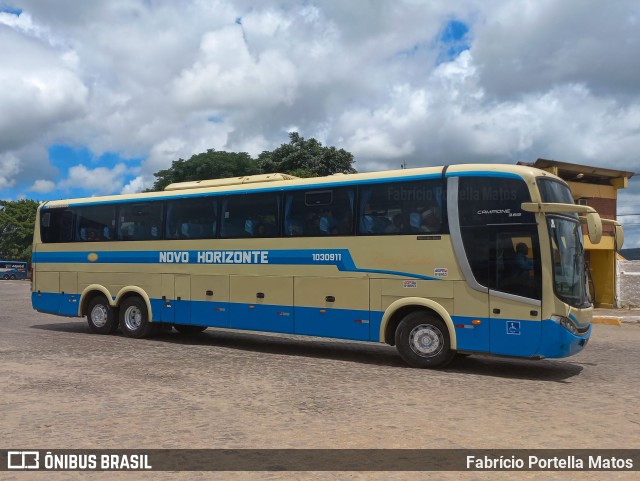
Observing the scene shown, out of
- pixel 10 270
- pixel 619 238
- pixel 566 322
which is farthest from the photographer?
pixel 10 270

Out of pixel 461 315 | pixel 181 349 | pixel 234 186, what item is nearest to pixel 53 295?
pixel 181 349

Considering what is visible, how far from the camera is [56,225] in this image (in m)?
15.5

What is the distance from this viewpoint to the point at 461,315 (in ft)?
32.0

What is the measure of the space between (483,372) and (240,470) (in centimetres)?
603

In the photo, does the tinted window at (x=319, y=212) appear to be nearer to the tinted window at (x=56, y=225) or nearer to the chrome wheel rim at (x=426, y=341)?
the chrome wheel rim at (x=426, y=341)

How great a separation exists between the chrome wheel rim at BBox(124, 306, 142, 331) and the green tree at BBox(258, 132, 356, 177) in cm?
2511

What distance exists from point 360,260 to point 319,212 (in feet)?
4.06

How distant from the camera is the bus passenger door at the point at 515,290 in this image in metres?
9.19

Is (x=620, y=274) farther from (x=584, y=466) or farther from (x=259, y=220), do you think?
(x=584, y=466)

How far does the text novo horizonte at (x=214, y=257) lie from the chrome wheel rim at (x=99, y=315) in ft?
7.78

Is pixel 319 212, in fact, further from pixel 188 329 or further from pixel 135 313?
pixel 188 329

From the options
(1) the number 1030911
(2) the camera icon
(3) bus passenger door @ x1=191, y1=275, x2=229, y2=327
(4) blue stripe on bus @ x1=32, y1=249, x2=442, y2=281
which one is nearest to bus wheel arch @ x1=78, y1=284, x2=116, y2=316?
(4) blue stripe on bus @ x1=32, y1=249, x2=442, y2=281

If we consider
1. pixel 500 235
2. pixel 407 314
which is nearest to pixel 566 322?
pixel 500 235

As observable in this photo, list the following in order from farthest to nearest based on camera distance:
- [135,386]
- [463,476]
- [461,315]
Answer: [461,315] < [135,386] < [463,476]
